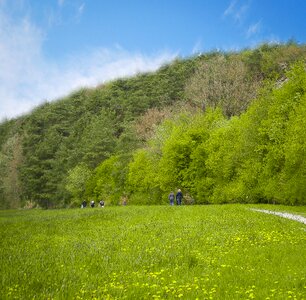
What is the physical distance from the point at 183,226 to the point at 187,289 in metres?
13.9

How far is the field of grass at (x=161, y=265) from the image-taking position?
35.0ft

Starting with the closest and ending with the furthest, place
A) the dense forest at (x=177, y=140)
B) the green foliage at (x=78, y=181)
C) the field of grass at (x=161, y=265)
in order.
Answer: the field of grass at (x=161, y=265) < the dense forest at (x=177, y=140) < the green foliage at (x=78, y=181)

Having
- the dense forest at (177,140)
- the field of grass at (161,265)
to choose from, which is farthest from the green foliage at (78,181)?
the field of grass at (161,265)

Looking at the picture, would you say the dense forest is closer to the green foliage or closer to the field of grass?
the green foliage

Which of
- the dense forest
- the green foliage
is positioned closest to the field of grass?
the dense forest

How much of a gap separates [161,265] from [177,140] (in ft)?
182

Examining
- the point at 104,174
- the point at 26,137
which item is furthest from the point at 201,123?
the point at 26,137

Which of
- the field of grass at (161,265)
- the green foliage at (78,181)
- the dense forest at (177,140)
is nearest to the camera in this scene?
the field of grass at (161,265)

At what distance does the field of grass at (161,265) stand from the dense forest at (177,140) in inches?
1037

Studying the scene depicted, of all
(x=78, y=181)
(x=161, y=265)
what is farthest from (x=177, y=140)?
(x=161, y=265)

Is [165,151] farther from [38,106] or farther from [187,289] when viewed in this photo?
[38,106]

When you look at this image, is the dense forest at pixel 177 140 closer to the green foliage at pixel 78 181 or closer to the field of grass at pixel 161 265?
the green foliage at pixel 78 181

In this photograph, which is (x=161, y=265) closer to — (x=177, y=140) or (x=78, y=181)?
(x=177, y=140)

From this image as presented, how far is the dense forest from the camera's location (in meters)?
49.2
